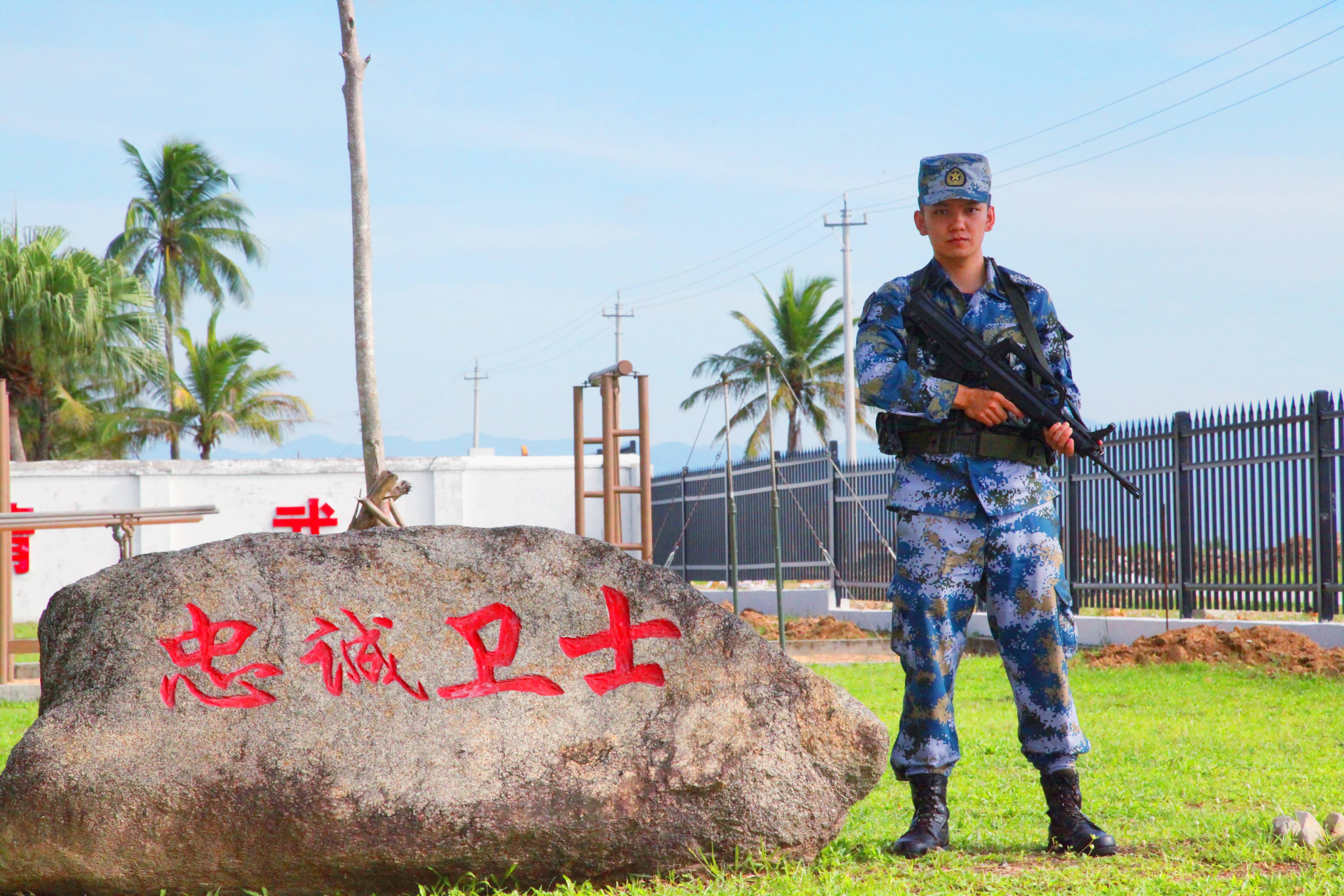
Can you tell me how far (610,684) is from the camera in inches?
136

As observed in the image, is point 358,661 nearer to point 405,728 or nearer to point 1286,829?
point 405,728

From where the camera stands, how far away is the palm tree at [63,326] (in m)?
23.0

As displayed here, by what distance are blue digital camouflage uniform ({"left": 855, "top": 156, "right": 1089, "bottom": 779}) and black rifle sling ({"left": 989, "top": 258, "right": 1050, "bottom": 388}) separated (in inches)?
10.3

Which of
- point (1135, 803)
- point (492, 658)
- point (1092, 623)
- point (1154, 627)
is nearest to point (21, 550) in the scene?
point (1092, 623)

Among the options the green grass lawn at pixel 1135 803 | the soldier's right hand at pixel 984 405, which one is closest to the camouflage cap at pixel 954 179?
the soldier's right hand at pixel 984 405

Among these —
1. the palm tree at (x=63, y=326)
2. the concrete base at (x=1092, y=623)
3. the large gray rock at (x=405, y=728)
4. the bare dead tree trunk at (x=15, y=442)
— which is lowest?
the concrete base at (x=1092, y=623)

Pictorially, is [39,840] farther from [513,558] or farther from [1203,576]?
[1203,576]

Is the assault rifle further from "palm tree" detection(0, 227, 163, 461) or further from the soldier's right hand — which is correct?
"palm tree" detection(0, 227, 163, 461)

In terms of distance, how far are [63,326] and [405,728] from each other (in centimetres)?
2216

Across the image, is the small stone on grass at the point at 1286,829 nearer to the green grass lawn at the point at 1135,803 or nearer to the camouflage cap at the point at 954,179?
the green grass lawn at the point at 1135,803

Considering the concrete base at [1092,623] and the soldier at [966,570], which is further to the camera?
the concrete base at [1092,623]

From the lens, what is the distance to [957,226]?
3.59 m

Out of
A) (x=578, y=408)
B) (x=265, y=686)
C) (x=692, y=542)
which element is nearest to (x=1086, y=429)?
(x=265, y=686)

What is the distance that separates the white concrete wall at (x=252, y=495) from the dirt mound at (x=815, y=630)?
240 inches
